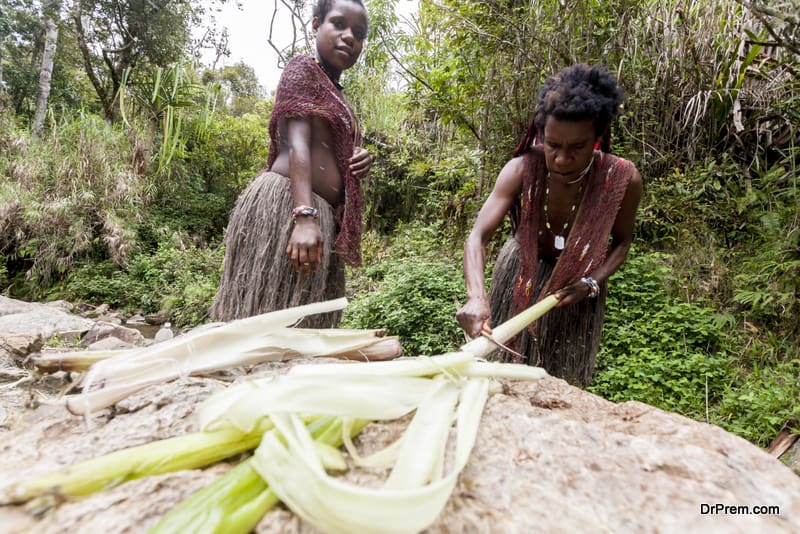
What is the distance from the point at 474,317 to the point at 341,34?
135cm

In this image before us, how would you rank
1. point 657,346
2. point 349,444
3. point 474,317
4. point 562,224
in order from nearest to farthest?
point 349,444, point 474,317, point 562,224, point 657,346

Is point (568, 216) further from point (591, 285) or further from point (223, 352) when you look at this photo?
point (223, 352)

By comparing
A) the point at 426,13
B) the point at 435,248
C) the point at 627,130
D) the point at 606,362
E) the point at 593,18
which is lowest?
the point at 606,362

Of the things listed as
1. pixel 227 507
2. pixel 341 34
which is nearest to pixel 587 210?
pixel 341 34

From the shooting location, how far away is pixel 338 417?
30.6 inches

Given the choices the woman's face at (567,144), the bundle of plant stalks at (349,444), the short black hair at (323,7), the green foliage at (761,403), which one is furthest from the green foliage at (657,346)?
the short black hair at (323,7)

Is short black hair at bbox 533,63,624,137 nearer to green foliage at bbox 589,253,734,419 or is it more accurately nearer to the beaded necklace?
the beaded necklace

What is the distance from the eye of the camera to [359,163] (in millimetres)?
1994

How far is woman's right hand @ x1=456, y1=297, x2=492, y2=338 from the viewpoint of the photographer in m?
1.55

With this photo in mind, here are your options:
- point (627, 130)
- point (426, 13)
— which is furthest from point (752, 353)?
point (426, 13)

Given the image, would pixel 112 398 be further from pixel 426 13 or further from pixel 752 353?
pixel 426 13

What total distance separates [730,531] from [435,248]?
566cm

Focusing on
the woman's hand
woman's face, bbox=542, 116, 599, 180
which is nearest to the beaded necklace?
woman's face, bbox=542, 116, 599, 180

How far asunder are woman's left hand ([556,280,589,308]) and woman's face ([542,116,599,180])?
0.49 metres
